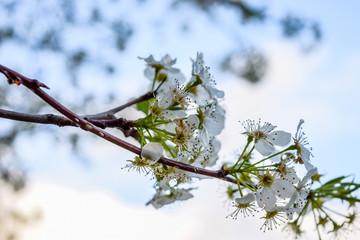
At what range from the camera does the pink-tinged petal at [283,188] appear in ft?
2.20

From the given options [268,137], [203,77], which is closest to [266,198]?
[268,137]

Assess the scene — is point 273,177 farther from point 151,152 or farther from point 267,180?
point 151,152

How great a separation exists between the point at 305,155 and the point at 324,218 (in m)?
0.14

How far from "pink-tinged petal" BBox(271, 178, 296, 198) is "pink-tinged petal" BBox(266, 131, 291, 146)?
0.09m

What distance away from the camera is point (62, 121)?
63cm

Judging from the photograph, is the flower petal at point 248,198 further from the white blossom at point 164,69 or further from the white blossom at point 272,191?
the white blossom at point 164,69

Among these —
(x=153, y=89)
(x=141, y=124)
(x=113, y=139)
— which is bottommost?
(x=113, y=139)

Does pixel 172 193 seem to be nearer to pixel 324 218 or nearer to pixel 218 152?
pixel 218 152

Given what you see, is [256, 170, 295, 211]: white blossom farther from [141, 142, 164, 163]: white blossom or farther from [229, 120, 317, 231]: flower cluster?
[141, 142, 164, 163]: white blossom

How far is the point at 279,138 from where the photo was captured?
0.75 m

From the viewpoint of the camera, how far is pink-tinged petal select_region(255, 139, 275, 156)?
28.3 inches

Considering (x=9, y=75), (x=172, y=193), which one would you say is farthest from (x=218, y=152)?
(x=9, y=75)

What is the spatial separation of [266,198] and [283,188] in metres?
0.03

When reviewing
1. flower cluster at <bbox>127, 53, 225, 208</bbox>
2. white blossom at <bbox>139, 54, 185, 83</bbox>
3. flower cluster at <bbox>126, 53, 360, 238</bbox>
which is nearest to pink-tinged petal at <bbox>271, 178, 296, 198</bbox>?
flower cluster at <bbox>126, 53, 360, 238</bbox>
